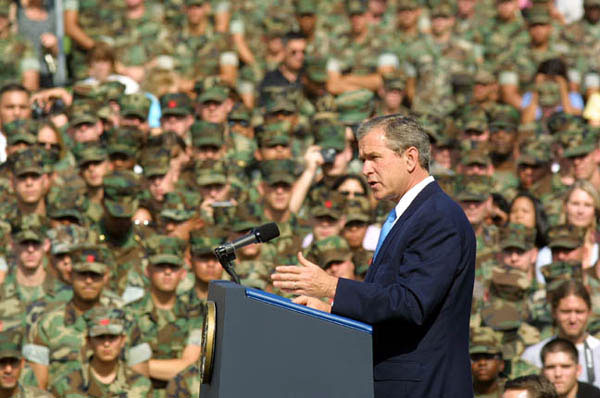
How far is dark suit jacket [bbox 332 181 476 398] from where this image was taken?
10.4 ft

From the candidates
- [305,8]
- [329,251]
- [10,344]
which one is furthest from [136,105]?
[10,344]

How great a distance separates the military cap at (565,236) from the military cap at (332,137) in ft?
5.38

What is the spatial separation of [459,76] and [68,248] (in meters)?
3.93

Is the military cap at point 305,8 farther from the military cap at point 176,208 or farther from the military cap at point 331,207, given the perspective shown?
the military cap at point 176,208

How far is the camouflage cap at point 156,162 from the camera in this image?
8.01 m

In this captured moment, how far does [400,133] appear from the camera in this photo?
334cm

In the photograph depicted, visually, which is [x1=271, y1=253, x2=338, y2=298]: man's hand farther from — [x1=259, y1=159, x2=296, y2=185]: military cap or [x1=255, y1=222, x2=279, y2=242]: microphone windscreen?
[x1=259, y1=159, x2=296, y2=185]: military cap

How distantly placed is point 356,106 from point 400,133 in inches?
222

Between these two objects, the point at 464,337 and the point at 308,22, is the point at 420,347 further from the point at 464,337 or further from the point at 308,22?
the point at 308,22

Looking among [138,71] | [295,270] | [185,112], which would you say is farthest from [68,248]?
[295,270]

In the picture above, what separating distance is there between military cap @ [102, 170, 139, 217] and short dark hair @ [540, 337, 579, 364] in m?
2.80

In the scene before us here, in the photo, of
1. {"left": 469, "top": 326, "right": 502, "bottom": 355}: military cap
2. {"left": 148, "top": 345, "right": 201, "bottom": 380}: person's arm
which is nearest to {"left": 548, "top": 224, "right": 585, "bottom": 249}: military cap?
{"left": 469, "top": 326, "right": 502, "bottom": 355}: military cap

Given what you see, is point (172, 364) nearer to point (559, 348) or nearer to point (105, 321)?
point (105, 321)

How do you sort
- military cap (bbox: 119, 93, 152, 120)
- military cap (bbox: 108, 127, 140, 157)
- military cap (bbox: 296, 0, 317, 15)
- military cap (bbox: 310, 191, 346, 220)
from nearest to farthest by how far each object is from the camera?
military cap (bbox: 310, 191, 346, 220) < military cap (bbox: 108, 127, 140, 157) < military cap (bbox: 119, 93, 152, 120) < military cap (bbox: 296, 0, 317, 15)
